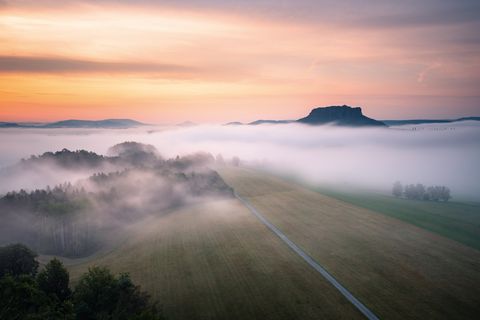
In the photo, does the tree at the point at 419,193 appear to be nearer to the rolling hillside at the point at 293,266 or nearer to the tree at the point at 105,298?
the rolling hillside at the point at 293,266

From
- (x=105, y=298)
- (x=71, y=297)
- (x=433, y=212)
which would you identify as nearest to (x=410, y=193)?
(x=433, y=212)

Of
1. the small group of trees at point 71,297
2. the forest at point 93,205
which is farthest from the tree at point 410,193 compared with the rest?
the small group of trees at point 71,297

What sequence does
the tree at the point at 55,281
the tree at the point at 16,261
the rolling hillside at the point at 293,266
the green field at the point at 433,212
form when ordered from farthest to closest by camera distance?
the green field at the point at 433,212 < the tree at the point at 16,261 < the tree at the point at 55,281 < the rolling hillside at the point at 293,266

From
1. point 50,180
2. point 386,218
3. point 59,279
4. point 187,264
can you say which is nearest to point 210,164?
point 50,180

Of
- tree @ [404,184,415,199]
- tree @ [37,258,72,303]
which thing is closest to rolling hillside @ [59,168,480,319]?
tree @ [37,258,72,303]

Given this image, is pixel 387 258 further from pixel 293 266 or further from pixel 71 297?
pixel 71 297

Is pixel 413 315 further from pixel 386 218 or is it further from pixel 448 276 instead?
pixel 386 218

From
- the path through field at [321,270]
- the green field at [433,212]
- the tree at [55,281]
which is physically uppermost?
the tree at [55,281]
